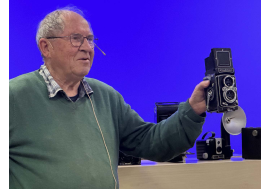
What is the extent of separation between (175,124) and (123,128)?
31cm

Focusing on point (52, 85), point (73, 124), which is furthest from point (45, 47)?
point (73, 124)

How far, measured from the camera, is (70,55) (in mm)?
1448

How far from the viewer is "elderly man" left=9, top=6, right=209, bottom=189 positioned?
122cm

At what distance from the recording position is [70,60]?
1.44 metres

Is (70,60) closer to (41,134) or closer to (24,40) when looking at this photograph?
(41,134)

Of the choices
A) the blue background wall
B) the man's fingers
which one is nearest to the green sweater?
the man's fingers

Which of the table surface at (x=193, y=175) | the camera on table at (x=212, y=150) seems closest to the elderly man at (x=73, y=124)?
the table surface at (x=193, y=175)

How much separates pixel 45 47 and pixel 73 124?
1.51ft

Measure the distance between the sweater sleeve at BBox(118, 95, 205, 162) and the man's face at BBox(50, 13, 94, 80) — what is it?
12.4 inches

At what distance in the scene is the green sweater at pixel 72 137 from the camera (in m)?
1.21

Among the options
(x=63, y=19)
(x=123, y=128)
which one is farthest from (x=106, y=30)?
(x=123, y=128)

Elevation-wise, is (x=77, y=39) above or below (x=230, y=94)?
above

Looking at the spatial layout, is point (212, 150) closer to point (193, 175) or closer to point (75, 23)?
point (193, 175)

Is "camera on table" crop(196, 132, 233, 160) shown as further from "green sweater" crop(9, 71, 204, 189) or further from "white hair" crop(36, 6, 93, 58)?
"white hair" crop(36, 6, 93, 58)
